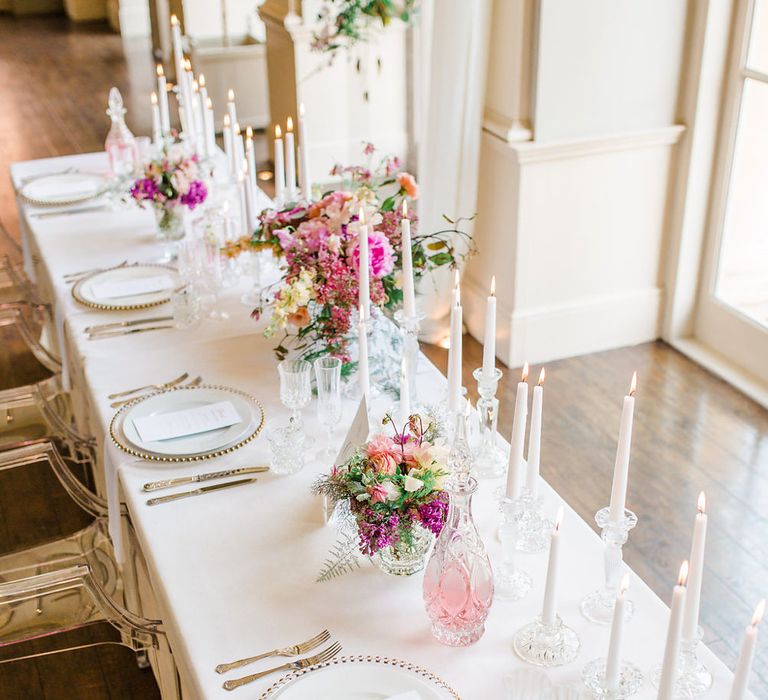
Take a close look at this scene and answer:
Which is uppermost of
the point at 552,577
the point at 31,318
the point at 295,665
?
the point at 552,577

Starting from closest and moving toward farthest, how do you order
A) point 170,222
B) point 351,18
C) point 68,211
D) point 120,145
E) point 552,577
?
point 552,577 < point 170,222 < point 68,211 < point 120,145 < point 351,18

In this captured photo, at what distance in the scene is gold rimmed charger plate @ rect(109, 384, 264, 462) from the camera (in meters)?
2.05

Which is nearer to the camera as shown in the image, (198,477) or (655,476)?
(198,477)

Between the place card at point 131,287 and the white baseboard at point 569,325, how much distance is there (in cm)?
151

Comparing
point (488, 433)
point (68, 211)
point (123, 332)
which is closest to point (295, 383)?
point (488, 433)

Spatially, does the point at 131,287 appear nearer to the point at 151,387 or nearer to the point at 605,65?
the point at 151,387

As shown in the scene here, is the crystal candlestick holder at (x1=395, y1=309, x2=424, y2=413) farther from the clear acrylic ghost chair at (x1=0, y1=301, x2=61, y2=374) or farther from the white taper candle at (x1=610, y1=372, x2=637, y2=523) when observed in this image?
the clear acrylic ghost chair at (x1=0, y1=301, x2=61, y2=374)

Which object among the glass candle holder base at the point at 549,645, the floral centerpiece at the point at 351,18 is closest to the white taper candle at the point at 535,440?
the glass candle holder base at the point at 549,645

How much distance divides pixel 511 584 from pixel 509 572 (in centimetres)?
2

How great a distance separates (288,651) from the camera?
5.17 feet

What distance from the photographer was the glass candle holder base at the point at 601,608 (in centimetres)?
162

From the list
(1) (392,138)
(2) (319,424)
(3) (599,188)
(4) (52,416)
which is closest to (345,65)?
(1) (392,138)

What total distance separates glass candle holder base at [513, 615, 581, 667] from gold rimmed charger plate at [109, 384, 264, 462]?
77 centimetres

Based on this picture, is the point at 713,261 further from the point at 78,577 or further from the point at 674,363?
the point at 78,577
